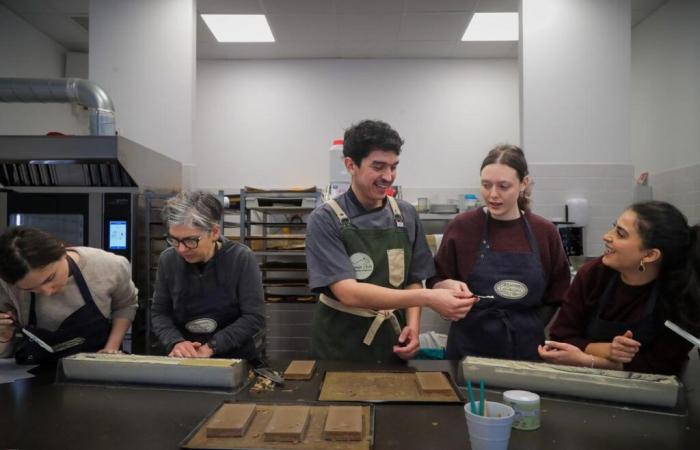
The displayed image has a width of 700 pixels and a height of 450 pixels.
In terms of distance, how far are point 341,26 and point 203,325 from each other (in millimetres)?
3748

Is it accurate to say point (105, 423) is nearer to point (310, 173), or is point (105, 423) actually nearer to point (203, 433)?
point (203, 433)

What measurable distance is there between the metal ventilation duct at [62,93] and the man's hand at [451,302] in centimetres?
293

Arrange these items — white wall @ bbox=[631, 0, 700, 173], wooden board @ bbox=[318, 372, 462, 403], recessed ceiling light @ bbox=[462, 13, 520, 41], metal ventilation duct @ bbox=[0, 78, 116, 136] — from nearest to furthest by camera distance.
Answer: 1. wooden board @ bbox=[318, 372, 462, 403]
2. metal ventilation duct @ bbox=[0, 78, 116, 136]
3. white wall @ bbox=[631, 0, 700, 173]
4. recessed ceiling light @ bbox=[462, 13, 520, 41]

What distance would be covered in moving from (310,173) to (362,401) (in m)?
4.59

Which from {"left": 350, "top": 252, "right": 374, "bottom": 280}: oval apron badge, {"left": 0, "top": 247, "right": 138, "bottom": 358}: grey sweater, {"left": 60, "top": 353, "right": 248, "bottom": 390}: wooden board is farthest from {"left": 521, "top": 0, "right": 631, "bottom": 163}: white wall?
{"left": 60, "top": 353, "right": 248, "bottom": 390}: wooden board

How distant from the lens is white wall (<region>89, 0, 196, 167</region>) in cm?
425

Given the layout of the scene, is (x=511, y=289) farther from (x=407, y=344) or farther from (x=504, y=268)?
(x=407, y=344)

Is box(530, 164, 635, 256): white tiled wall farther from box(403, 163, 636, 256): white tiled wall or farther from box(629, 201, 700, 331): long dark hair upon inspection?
box(629, 201, 700, 331): long dark hair

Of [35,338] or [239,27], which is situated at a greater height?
[239,27]

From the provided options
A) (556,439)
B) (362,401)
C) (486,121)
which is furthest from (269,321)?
(486,121)

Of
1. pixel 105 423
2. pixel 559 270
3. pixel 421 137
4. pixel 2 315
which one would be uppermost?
pixel 421 137

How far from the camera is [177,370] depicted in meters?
1.44

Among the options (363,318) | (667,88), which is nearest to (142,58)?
(363,318)

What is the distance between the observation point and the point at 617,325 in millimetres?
1650
